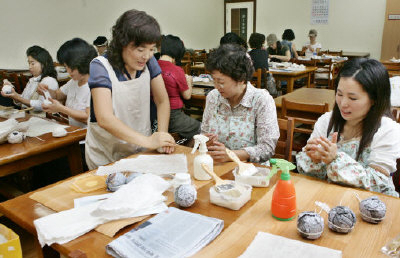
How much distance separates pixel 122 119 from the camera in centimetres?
183

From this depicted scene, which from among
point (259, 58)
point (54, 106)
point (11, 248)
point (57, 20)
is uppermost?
point (57, 20)

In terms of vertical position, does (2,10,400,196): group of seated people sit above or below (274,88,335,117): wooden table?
above

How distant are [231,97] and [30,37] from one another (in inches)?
215

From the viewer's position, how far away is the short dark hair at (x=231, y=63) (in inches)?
66.4

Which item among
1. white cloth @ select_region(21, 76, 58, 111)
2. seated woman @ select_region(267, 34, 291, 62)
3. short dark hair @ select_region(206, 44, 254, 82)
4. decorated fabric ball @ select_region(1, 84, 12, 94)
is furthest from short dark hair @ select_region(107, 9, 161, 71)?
seated woman @ select_region(267, 34, 291, 62)

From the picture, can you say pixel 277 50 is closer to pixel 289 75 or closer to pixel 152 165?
pixel 289 75

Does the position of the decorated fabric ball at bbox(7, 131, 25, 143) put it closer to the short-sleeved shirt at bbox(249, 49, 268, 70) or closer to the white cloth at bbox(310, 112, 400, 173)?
the white cloth at bbox(310, 112, 400, 173)

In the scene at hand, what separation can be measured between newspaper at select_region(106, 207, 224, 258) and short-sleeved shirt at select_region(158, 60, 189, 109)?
1994 mm

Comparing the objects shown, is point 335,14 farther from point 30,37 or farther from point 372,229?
point 372,229

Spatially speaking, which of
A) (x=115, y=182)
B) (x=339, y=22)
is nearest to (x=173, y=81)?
(x=115, y=182)

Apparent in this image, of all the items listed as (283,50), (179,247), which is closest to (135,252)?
(179,247)

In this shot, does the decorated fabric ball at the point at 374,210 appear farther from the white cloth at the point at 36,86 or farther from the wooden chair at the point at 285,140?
the white cloth at the point at 36,86

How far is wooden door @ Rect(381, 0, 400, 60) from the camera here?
7453 millimetres

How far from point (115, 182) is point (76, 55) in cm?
150
